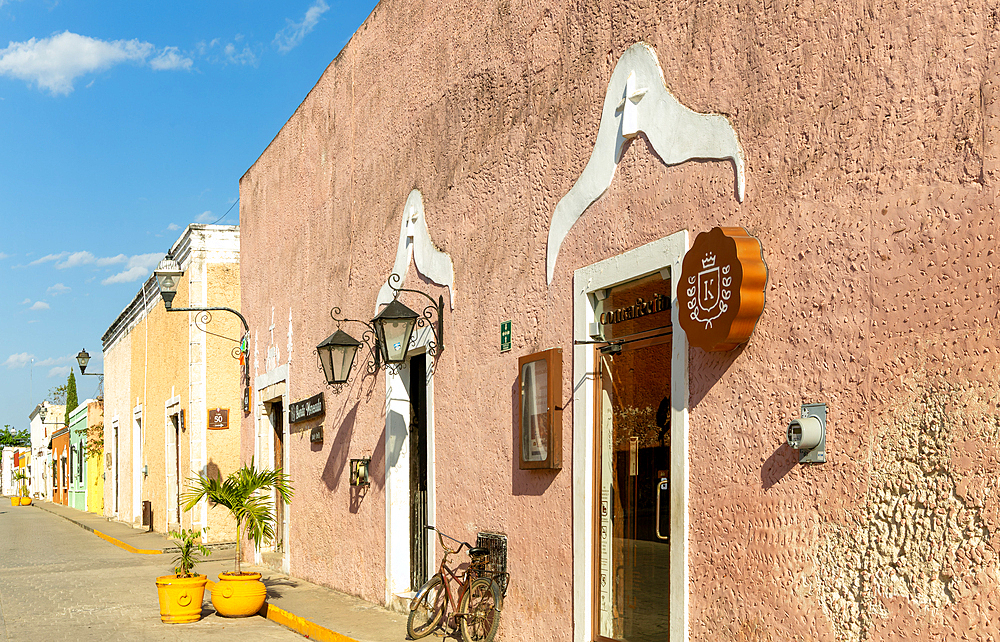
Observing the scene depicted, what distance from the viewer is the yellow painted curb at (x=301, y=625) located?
8766 millimetres

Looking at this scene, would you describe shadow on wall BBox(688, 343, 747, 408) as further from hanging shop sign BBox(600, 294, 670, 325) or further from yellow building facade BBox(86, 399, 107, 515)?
yellow building facade BBox(86, 399, 107, 515)

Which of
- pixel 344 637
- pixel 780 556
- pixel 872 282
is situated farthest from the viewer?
pixel 344 637

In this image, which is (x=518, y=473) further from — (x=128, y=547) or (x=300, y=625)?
(x=128, y=547)

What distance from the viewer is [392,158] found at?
33.4 ft

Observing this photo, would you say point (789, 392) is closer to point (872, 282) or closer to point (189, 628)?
point (872, 282)

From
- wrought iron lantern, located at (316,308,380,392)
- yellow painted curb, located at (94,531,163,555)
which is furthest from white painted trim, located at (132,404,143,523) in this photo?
wrought iron lantern, located at (316,308,380,392)

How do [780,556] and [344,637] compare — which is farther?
[344,637]

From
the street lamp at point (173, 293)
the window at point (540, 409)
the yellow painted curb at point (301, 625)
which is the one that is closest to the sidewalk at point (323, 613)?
the yellow painted curb at point (301, 625)

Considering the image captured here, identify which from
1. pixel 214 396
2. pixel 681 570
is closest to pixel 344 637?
pixel 681 570

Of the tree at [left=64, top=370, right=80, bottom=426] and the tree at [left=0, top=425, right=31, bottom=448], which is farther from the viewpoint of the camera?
the tree at [left=0, top=425, right=31, bottom=448]

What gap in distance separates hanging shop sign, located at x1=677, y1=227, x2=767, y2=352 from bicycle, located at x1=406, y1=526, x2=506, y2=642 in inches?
123

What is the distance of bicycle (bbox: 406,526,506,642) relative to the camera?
24.2ft

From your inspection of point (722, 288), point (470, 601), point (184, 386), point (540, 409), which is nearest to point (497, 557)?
point (470, 601)

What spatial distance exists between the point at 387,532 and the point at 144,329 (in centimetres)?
1921
